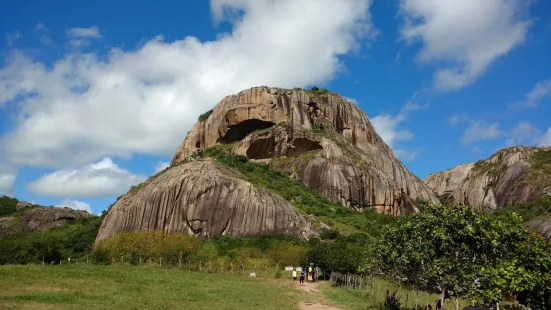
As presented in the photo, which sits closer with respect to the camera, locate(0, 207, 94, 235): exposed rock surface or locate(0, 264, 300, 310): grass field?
locate(0, 264, 300, 310): grass field

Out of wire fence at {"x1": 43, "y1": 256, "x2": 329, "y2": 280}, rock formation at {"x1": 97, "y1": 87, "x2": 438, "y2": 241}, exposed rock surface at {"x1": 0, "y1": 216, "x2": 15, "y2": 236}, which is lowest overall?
wire fence at {"x1": 43, "y1": 256, "x2": 329, "y2": 280}

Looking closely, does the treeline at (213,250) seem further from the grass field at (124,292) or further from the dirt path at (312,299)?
the grass field at (124,292)

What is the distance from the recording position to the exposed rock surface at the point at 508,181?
100525 millimetres

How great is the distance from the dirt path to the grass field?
73 cm

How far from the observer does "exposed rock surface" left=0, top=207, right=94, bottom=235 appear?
101644 millimetres

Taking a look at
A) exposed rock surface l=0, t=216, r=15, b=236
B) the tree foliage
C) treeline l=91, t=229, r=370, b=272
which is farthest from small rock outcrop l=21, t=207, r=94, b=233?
the tree foliage

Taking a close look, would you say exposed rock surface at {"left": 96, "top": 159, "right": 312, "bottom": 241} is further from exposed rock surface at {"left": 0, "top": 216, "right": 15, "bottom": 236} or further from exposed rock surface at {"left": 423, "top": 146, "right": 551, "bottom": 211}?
exposed rock surface at {"left": 423, "top": 146, "right": 551, "bottom": 211}

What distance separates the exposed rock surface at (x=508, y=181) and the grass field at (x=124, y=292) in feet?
248

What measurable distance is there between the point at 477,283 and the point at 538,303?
3.09m

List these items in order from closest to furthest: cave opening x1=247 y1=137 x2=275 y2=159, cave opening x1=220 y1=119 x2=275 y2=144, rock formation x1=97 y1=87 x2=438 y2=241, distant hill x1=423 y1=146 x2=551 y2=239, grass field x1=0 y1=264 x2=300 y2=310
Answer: grass field x1=0 y1=264 x2=300 y2=310 → rock formation x1=97 y1=87 x2=438 y2=241 → distant hill x1=423 y1=146 x2=551 y2=239 → cave opening x1=247 y1=137 x2=275 y2=159 → cave opening x1=220 y1=119 x2=275 y2=144

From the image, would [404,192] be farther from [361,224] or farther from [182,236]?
[182,236]

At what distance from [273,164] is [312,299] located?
68.1 meters

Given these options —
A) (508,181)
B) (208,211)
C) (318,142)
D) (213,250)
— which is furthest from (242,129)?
(508,181)

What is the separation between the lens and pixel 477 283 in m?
22.0
